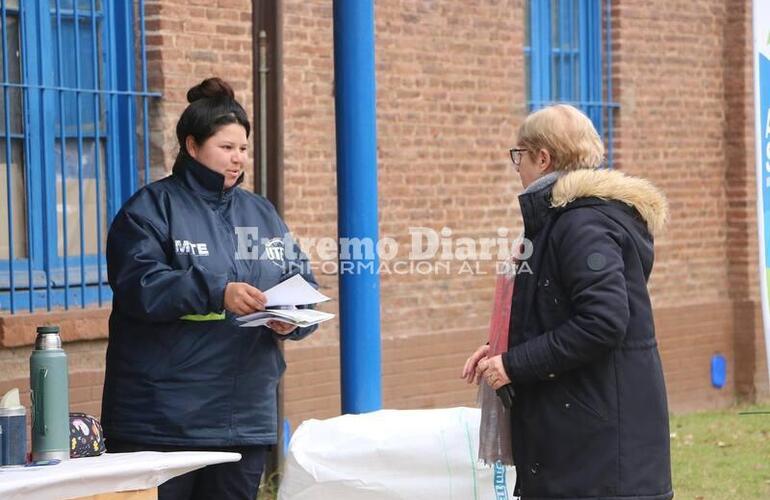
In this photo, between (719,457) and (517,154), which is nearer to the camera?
(517,154)

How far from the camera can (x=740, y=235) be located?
12508 mm

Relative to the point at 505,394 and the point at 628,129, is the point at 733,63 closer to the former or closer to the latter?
the point at 628,129

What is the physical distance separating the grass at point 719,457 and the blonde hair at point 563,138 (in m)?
3.90

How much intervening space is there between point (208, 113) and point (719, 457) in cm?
582

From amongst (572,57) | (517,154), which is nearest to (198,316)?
(517,154)

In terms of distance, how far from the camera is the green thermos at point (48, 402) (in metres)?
4.09

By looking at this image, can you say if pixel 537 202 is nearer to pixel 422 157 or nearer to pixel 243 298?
pixel 243 298

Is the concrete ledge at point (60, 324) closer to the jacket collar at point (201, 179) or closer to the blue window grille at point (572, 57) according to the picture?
the jacket collar at point (201, 179)

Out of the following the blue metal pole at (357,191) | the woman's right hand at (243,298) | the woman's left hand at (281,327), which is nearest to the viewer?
the woman's right hand at (243,298)

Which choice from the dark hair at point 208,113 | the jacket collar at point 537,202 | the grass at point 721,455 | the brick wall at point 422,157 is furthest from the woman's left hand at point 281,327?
the grass at point 721,455

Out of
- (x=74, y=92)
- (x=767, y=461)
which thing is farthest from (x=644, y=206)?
(x=767, y=461)

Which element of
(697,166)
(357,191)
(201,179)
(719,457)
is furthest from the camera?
(697,166)

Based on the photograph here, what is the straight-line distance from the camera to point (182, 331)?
183 inches

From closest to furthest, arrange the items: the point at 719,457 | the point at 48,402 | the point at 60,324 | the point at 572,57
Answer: the point at 48,402, the point at 60,324, the point at 719,457, the point at 572,57
